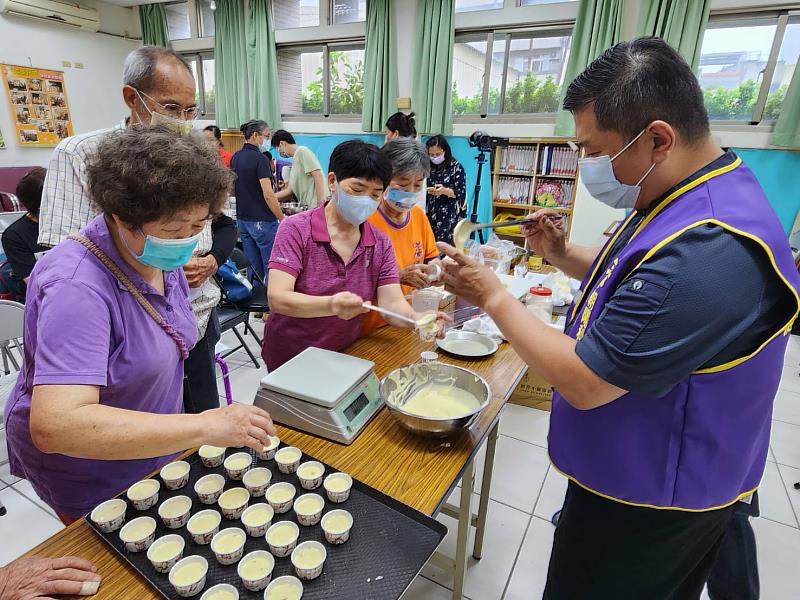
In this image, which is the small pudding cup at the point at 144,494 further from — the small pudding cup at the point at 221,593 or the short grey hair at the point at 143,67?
the short grey hair at the point at 143,67

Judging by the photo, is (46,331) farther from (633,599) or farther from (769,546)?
(769,546)

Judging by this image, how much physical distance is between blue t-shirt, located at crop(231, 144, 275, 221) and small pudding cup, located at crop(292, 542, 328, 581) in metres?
3.72

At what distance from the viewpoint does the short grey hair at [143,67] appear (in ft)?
4.94

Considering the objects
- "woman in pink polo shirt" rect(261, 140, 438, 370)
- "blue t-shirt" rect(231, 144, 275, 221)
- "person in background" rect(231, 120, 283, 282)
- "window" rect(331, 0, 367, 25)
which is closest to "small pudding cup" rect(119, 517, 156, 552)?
"woman in pink polo shirt" rect(261, 140, 438, 370)

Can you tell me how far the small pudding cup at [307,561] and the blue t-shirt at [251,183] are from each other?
3.72 meters

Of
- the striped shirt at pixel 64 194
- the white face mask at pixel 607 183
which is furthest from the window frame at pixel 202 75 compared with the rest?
A: the white face mask at pixel 607 183

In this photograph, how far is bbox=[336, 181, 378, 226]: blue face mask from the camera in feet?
5.33

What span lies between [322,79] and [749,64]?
208 inches

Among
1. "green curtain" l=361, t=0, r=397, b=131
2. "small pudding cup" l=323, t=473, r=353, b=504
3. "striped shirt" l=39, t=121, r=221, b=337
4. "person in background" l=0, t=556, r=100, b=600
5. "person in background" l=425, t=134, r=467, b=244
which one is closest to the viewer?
"person in background" l=0, t=556, r=100, b=600

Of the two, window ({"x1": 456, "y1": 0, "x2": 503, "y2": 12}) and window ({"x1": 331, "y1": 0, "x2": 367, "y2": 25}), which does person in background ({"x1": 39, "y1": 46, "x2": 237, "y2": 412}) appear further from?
window ({"x1": 331, "y1": 0, "x2": 367, "y2": 25})

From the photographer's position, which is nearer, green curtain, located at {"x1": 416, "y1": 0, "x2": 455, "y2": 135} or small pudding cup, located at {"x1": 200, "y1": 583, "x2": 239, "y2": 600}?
small pudding cup, located at {"x1": 200, "y1": 583, "x2": 239, "y2": 600}

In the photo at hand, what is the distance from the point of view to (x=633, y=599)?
107 cm

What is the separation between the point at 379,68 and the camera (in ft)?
18.8

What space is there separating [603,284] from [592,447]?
15.2 inches
